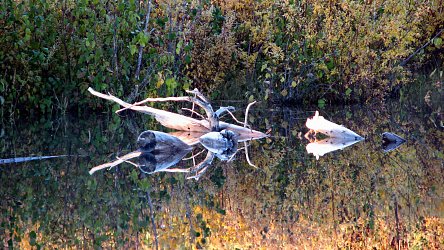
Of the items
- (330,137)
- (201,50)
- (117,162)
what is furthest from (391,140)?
(201,50)

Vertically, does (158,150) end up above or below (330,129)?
below

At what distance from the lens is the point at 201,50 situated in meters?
17.1

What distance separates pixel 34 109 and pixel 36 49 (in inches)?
60.3

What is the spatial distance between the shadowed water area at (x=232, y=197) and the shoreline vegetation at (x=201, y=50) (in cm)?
225

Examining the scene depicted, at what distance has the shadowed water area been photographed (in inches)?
252

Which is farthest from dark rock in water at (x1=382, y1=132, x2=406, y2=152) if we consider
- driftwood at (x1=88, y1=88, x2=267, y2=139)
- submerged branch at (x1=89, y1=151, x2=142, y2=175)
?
submerged branch at (x1=89, y1=151, x2=142, y2=175)

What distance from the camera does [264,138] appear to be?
12.5m

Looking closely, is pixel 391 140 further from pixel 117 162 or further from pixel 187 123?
pixel 117 162

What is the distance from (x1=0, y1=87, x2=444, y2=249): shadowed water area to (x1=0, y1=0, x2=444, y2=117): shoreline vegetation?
225 centimetres

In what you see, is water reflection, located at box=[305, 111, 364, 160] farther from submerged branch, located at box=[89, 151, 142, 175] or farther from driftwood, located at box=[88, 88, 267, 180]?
submerged branch, located at box=[89, 151, 142, 175]

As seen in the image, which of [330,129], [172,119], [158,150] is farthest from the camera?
[172,119]

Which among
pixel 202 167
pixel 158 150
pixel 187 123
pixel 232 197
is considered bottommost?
pixel 232 197

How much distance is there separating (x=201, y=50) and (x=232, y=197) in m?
9.31

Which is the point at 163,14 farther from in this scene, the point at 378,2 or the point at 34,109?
the point at 378,2
